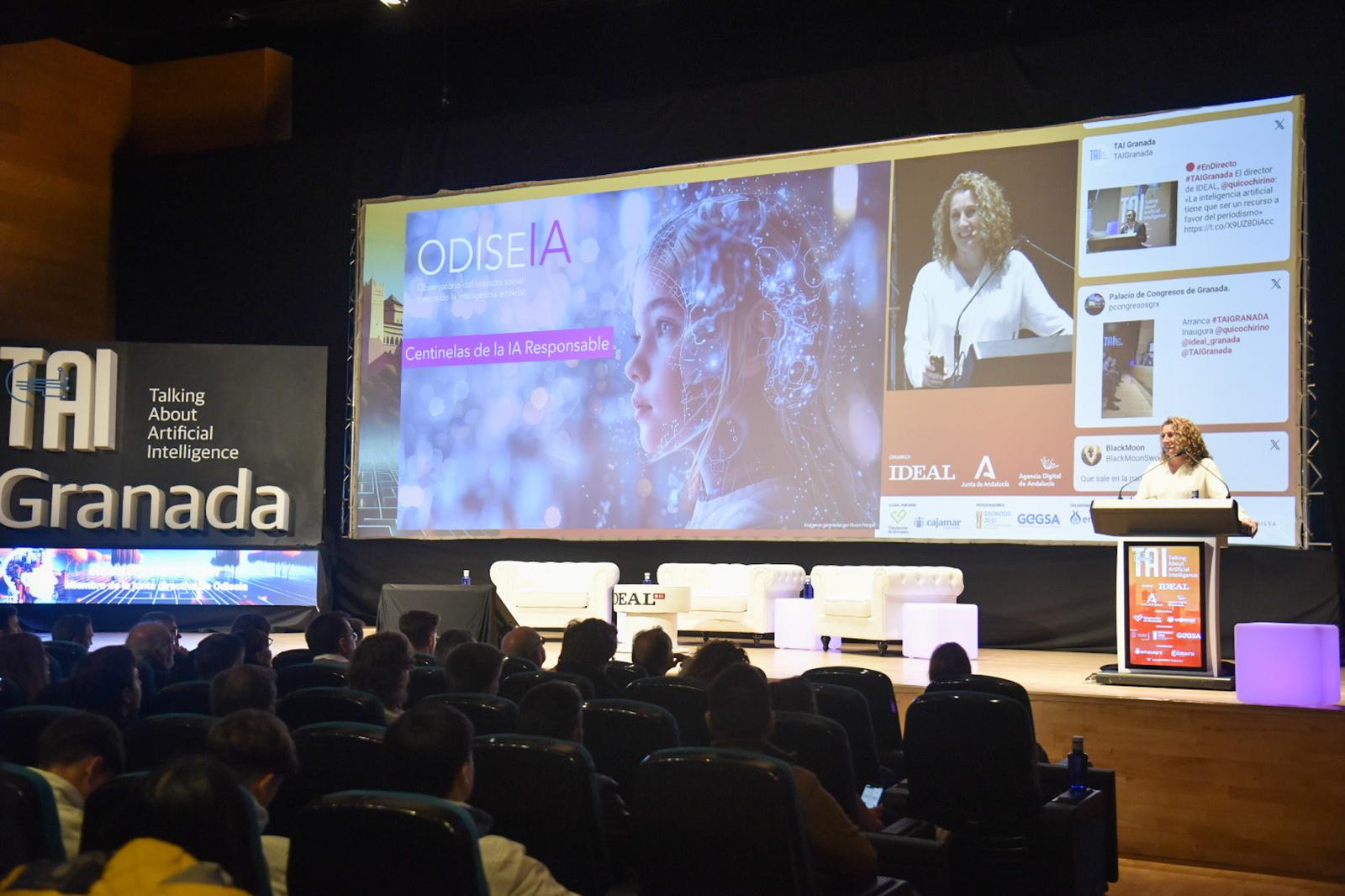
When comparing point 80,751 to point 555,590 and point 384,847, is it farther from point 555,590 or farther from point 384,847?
→ point 555,590

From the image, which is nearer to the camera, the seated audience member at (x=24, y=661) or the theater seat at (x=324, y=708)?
the theater seat at (x=324, y=708)

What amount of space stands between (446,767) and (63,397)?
10.5 m

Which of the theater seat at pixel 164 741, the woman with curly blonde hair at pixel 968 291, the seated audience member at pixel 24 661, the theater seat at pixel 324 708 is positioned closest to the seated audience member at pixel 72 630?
the seated audience member at pixel 24 661

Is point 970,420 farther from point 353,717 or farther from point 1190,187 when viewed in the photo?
point 353,717

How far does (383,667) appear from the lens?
4.00m

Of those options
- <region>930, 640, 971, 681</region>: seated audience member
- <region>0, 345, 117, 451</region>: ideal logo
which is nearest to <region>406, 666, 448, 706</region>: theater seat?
<region>930, 640, 971, 681</region>: seated audience member

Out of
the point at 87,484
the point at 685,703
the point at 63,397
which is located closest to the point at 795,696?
the point at 685,703

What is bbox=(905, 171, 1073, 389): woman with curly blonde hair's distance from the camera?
905 centimetres

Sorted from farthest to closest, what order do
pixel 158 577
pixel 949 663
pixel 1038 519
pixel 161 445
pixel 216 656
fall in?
pixel 161 445, pixel 158 577, pixel 1038 519, pixel 216 656, pixel 949 663

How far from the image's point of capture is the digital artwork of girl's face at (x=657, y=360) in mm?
10539

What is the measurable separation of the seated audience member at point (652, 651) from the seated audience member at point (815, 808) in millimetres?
2124

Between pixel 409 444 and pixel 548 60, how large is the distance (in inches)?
149

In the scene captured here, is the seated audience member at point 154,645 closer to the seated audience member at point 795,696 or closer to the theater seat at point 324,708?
the theater seat at point 324,708

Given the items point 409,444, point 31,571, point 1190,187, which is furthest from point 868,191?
point 31,571
